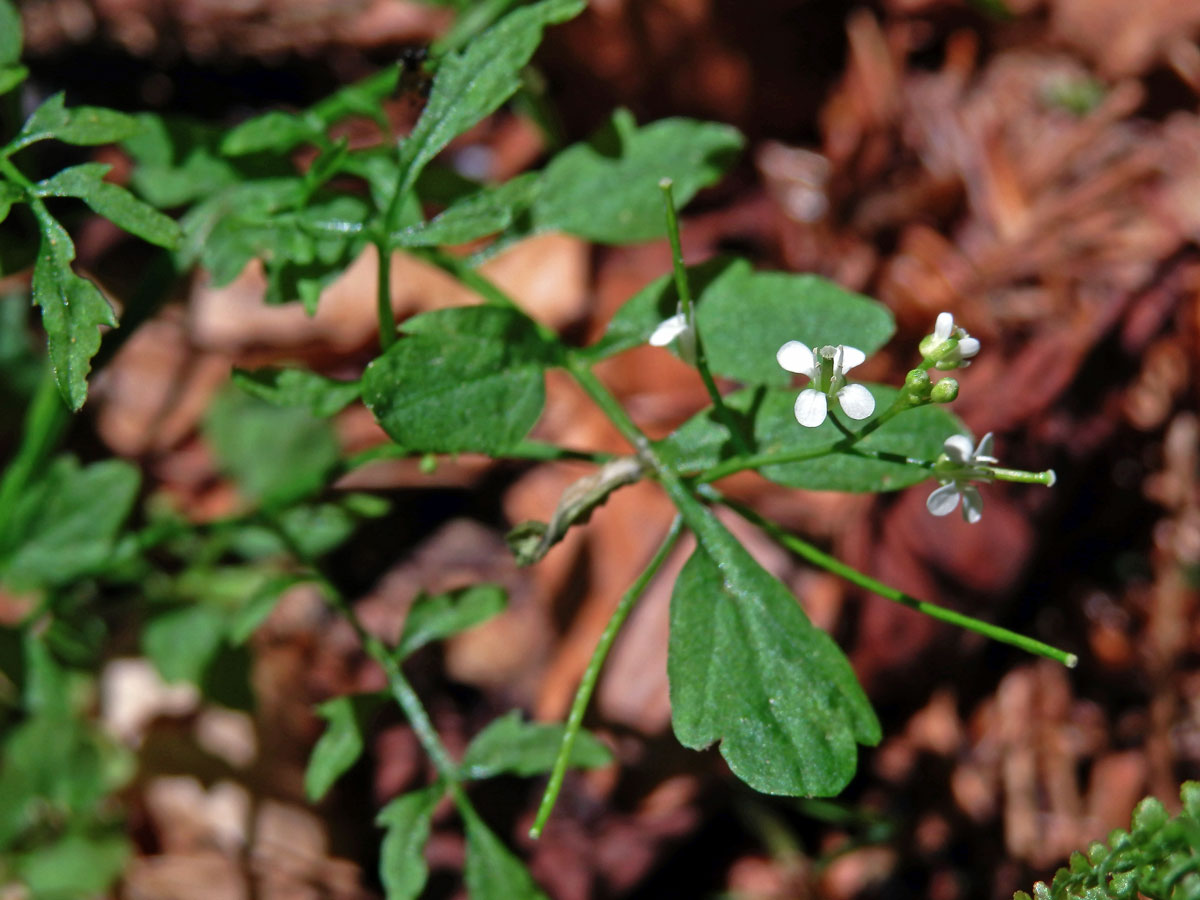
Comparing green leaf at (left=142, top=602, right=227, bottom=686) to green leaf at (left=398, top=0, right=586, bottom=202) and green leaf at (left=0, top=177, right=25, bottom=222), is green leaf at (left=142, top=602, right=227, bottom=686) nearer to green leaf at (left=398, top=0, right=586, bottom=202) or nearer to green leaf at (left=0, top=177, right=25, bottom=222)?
green leaf at (left=0, top=177, right=25, bottom=222)

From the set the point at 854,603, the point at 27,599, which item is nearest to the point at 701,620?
the point at 854,603

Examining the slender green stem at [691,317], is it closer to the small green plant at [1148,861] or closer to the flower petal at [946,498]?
the flower petal at [946,498]

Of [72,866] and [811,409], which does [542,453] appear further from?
[72,866]

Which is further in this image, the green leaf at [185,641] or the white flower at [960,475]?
the green leaf at [185,641]

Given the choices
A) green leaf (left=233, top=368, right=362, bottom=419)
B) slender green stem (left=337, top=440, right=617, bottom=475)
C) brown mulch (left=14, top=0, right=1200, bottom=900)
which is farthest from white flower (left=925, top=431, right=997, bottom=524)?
brown mulch (left=14, top=0, right=1200, bottom=900)

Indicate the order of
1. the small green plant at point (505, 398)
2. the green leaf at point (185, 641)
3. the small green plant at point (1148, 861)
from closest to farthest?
the small green plant at point (1148, 861)
the small green plant at point (505, 398)
the green leaf at point (185, 641)

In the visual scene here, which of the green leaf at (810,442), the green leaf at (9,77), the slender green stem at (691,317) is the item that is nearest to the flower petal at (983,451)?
the green leaf at (810,442)

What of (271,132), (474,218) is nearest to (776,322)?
(474,218)
